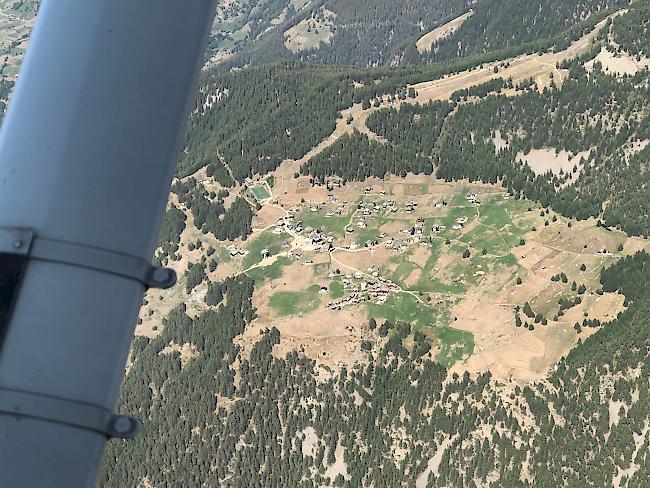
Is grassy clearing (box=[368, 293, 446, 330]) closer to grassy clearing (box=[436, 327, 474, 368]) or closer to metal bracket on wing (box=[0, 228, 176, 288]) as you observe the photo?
grassy clearing (box=[436, 327, 474, 368])

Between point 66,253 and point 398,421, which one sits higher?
point 66,253

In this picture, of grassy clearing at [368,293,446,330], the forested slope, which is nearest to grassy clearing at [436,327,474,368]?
the forested slope

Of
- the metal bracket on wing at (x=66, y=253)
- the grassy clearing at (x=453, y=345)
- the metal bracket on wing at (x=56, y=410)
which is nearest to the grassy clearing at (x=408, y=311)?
the grassy clearing at (x=453, y=345)

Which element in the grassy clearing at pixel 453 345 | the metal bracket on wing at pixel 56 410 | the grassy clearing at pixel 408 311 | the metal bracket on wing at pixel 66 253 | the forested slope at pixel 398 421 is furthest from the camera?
the grassy clearing at pixel 408 311

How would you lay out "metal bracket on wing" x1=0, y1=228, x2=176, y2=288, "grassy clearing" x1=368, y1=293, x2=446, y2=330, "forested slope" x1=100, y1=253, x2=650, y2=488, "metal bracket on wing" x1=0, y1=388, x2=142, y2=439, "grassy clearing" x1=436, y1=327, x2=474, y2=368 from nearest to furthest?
1. "metal bracket on wing" x1=0, y1=388, x2=142, y2=439
2. "metal bracket on wing" x1=0, y1=228, x2=176, y2=288
3. "forested slope" x1=100, y1=253, x2=650, y2=488
4. "grassy clearing" x1=436, y1=327, x2=474, y2=368
5. "grassy clearing" x1=368, y1=293, x2=446, y2=330

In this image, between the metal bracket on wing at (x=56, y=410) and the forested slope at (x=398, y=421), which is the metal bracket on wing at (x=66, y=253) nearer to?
the metal bracket on wing at (x=56, y=410)

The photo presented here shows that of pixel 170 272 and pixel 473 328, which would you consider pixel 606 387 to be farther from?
pixel 170 272

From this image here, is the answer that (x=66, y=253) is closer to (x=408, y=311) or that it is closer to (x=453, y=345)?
(x=453, y=345)

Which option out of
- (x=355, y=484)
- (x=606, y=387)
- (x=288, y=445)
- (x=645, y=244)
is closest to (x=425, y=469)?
(x=355, y=484)

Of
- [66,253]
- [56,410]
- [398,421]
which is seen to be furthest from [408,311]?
[56,410]
